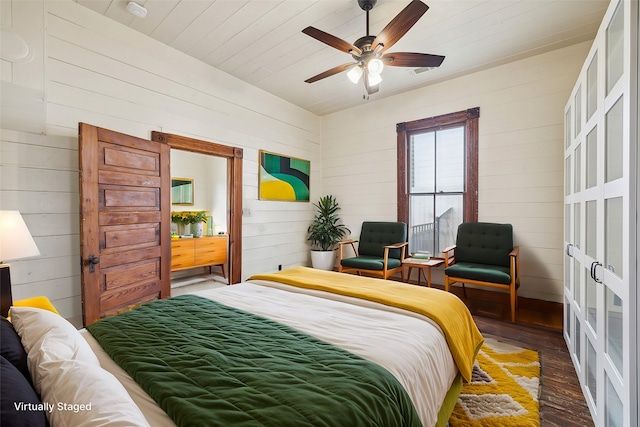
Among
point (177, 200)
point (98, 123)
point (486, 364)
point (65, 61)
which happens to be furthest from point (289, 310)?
point (177, 200)

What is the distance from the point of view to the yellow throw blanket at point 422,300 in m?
1.53

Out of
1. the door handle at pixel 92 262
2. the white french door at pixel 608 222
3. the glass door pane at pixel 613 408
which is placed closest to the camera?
the white french door at pixel 608 222

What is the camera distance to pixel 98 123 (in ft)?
8.88

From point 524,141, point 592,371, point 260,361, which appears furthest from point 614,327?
point 524,141

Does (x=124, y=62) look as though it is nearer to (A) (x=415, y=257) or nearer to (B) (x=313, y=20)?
(B) (x=313, y=20)

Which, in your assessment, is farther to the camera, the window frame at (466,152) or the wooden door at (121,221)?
the window frame at (466,152)

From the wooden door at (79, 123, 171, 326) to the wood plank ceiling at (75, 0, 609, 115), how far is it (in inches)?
46.9

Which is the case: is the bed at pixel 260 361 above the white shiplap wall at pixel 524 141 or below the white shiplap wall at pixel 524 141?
below

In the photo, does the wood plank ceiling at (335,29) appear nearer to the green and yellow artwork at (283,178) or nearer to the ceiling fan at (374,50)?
the ceiling fan at (374,50)

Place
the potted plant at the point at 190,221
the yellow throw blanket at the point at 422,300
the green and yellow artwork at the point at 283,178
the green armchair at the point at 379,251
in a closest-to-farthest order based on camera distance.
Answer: the yellow throw blanket at the point at 422,300 → the green armchair at the point at 379,251 → the green and yellow artwork at the point at 283,178 → the potted plant at the point at 190,221

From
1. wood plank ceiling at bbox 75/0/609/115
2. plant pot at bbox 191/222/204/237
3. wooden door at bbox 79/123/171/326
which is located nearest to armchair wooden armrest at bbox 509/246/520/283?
wood plank ceiling at bbox 75/0/609/115

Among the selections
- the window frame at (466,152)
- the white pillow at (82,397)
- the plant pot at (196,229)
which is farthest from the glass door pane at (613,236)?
the plant pot at (196,229)

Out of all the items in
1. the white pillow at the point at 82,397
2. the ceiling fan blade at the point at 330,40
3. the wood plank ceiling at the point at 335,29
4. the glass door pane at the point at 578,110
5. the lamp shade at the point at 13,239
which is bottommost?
the white pillow at the point at 82,397

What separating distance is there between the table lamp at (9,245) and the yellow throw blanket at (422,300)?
1.46 m
